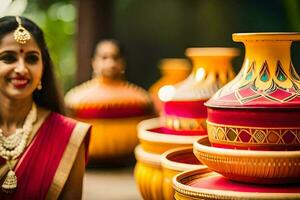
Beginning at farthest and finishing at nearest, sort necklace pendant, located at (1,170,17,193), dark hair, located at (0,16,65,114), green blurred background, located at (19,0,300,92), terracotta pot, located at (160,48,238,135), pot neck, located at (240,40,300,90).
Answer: green blurred background, located at (19,0,300,92) → terracotta pot, located at (160,48,238,135) → dark hair, located at (0,16,65,114) → necklace pendant, located at (1,170,17,193) → pot neck, located at (240,40,300,90)

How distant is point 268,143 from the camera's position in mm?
1752

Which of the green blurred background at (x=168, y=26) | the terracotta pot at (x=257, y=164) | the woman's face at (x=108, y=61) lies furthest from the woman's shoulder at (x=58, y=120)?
the green blurred background at (x=168, y=26)

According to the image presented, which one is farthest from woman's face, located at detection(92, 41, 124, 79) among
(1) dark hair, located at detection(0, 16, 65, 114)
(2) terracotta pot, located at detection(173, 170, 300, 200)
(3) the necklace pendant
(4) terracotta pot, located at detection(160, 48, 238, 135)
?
(2) terracotta pot, located at detection(173, 170, 300, 200)

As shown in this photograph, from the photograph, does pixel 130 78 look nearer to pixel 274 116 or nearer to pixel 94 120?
pixel 94 120

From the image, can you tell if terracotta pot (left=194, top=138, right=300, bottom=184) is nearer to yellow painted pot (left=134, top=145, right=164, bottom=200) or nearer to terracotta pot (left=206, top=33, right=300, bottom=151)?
terracotta pot (left=206, top=33, right=300, bottom=151)

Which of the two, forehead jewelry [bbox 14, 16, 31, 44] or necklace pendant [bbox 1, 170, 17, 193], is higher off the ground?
forehead jewelry [bbox 14, 16, 31, 44]

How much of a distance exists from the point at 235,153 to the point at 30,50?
774mm

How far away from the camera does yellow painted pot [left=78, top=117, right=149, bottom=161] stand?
3799mm

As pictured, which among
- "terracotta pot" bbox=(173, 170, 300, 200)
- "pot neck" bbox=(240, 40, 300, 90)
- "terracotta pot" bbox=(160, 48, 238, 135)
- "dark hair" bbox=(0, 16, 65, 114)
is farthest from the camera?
"terracotta pot" bbox=(160, 48, 238, 135)

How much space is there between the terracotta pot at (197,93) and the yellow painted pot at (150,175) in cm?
17

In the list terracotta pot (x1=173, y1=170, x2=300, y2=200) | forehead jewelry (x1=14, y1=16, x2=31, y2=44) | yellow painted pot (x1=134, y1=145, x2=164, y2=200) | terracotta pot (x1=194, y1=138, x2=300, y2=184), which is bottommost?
yellow painted pot (x1=134, y1=145, x2=164, y2=200)

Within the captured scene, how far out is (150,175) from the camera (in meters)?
2.47

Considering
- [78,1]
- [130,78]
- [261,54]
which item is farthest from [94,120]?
[261,54]

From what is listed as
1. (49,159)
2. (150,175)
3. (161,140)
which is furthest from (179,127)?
(49,159)
